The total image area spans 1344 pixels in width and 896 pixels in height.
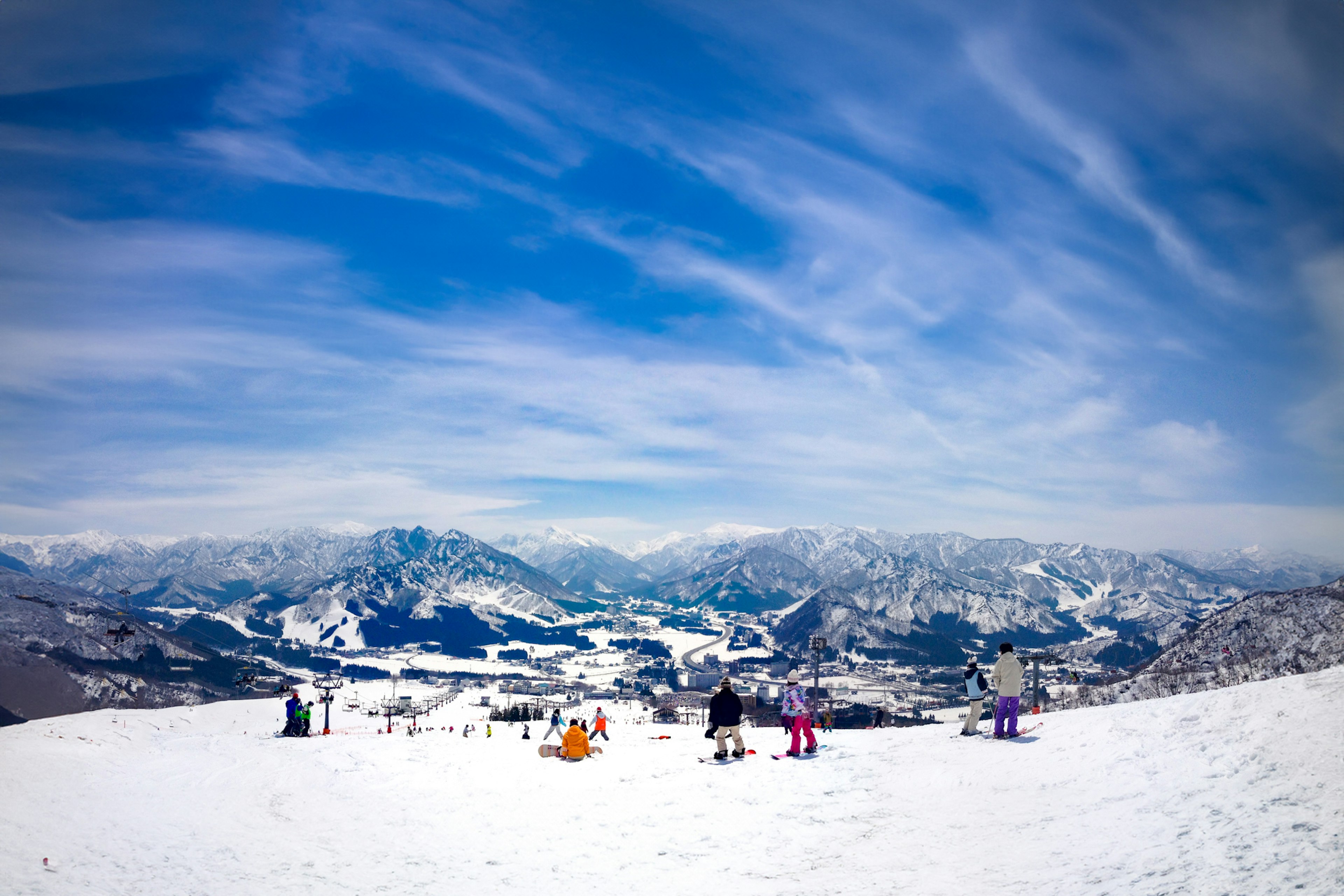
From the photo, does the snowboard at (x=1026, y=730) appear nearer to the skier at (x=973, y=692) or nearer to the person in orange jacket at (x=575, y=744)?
the skier at (x=973, y=692)

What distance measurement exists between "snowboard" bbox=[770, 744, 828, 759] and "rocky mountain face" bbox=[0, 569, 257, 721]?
279ft

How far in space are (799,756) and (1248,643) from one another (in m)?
179

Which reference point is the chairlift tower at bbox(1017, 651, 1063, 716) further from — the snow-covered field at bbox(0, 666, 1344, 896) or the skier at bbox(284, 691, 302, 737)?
the skier at bbox(284, 691, 302, 737)

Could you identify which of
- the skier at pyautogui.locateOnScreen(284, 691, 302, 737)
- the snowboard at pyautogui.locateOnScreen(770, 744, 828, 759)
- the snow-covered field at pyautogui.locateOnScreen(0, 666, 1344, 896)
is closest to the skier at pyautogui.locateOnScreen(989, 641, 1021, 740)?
the snow-covered field at pyautogui.locateOnScreen(0, 666, 1344, 896)

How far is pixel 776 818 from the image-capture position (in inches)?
701

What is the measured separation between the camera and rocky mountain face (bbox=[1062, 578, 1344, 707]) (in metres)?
119

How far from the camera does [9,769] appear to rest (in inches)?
902

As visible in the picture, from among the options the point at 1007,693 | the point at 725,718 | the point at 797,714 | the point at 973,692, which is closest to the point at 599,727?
the point at 725,718

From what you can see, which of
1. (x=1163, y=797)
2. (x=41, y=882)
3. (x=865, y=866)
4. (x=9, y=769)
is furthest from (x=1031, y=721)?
(x=9, y=769)

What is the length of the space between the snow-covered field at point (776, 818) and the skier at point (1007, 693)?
0.89m

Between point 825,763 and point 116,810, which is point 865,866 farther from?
point 116,810

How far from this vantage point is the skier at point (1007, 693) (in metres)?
21.2

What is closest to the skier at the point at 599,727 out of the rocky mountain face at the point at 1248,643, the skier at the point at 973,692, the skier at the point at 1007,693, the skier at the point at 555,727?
the skier at the point at 555,727

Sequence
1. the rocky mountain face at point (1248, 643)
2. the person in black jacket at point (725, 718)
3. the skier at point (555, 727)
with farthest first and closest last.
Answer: the rocky mountain face at point (1248, 643)
the skier at point (555, 727)
the person in black jacket at point (725, 718)
